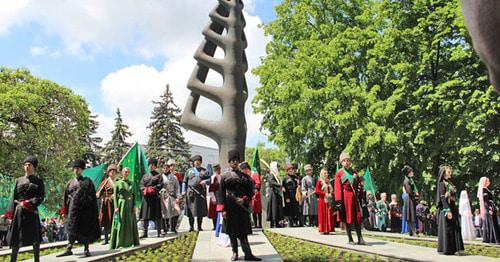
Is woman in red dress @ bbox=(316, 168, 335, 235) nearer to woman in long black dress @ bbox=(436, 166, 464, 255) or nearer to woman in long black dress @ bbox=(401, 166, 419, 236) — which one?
woman in long black dress @ bbox=(401, 166, 419, 236)

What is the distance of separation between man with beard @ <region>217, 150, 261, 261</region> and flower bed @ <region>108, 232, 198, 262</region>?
1.00 metres

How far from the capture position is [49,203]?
28.5m

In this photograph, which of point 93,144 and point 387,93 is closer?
point 387,93

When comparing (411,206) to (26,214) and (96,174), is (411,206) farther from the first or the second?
(26,214)

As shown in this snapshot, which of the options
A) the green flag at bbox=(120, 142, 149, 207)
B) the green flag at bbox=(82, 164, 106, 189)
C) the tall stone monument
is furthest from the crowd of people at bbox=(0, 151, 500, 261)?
the green flag at bbox=(82, 164, 106, 189)

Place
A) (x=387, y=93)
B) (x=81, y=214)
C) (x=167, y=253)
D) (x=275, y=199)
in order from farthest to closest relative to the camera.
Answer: (x=387, y=93)
(x=275, y=199)
(x=167, y=253)
(x=81, y=214)

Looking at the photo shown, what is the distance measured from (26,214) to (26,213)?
0.7 inches

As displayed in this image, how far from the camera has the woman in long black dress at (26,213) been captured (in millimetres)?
8289

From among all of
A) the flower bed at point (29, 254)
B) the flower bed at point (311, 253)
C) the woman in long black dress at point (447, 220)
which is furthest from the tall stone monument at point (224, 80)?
the woman in long black dress at point (447, 220)

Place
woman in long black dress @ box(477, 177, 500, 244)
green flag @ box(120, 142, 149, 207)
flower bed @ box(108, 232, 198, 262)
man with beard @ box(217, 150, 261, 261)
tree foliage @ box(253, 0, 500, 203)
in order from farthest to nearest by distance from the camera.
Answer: tree foliage @ box(253, 0, 500, 203) → woman in long black dress @ box(477, 177, 500, 244) → green flag @ box(120, 142, 149, 207) → flower bed @ box(108, 232, 198, 262) → man with beard @ box(217, 150, 261, 261)

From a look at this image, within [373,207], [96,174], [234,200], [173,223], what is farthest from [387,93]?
[234,200]

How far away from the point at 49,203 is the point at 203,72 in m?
15.2

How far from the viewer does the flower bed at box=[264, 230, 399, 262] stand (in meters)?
8.69

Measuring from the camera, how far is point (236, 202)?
855 centimetres
